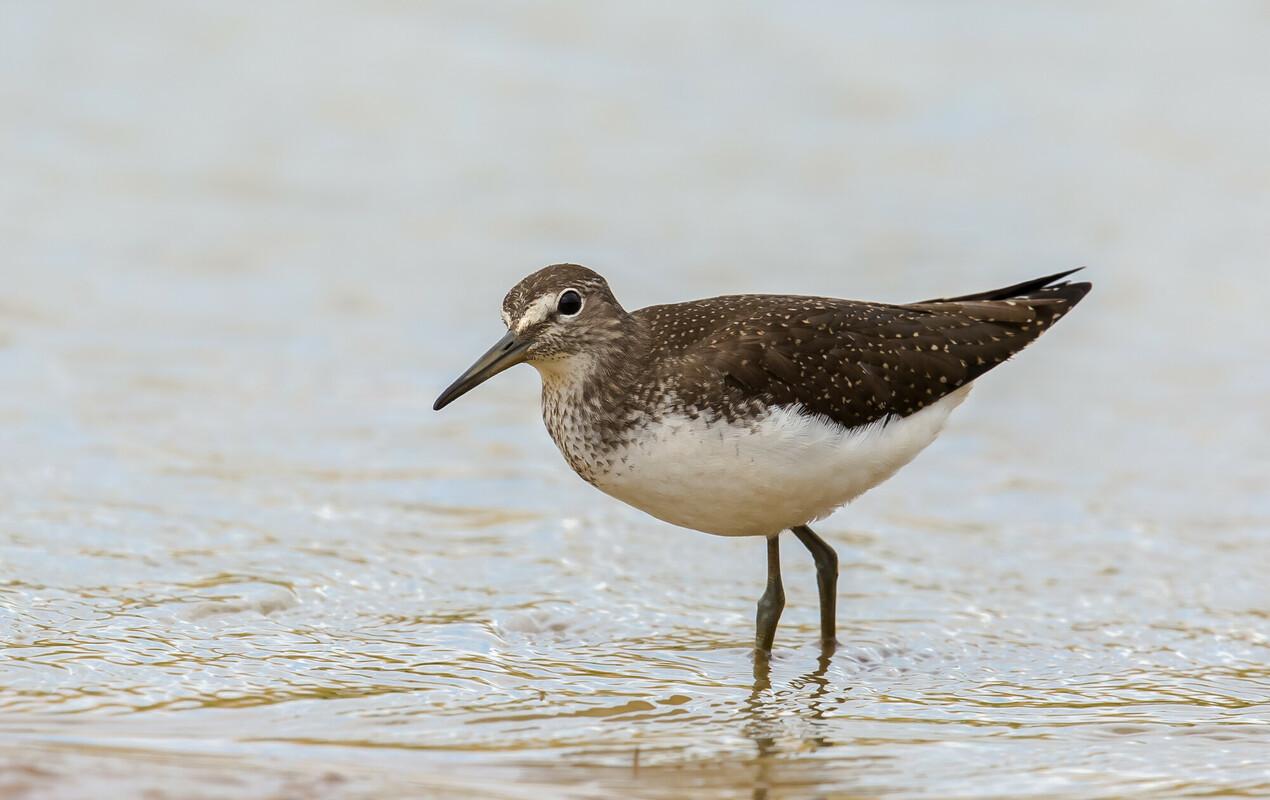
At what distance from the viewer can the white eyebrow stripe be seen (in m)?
8.21

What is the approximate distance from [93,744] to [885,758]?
3.12 m

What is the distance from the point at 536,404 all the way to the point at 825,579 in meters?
4.27

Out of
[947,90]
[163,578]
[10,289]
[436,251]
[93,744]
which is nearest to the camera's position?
[93,744]

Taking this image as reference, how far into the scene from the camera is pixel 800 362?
329 inches

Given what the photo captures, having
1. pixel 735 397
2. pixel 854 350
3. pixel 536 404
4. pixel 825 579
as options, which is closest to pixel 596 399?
pixel 735 397

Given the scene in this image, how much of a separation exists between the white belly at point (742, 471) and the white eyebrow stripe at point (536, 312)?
0.82 meters

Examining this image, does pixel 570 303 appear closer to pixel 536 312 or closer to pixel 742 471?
pixel 536 312

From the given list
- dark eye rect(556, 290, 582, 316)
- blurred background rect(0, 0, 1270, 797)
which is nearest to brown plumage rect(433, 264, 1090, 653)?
dark eye rect(556, 290, 582, 316)

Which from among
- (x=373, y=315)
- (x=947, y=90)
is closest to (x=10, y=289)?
(x=373, y=315)

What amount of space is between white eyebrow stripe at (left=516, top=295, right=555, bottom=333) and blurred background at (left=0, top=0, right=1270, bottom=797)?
1.59 metres

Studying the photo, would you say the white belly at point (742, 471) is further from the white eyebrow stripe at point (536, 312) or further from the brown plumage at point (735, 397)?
the white eyebrow stripe at point (536, 312)

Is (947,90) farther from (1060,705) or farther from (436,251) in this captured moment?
(1060,705)

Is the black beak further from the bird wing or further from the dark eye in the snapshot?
the bird wing

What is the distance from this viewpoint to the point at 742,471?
7.84m
